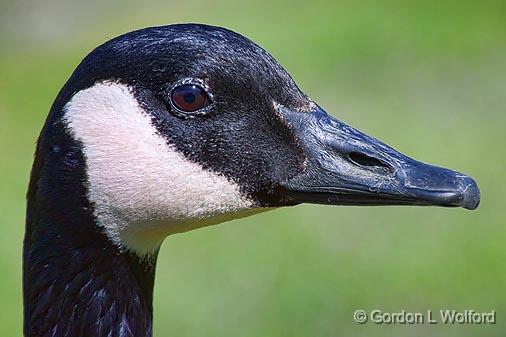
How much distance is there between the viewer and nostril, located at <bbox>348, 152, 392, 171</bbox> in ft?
7.47

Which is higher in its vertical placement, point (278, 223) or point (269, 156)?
point (278, 223)

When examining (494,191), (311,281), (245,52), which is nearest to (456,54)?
(494,191)

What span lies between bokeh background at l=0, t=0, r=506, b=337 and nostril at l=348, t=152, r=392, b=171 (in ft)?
9.60

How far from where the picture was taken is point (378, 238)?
19.5 feet

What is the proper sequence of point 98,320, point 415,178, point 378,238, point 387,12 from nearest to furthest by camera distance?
point 415,178 < point 98,320 < point 378,238 < point 387,12

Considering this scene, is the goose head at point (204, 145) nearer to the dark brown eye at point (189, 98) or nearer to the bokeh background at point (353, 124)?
the dark brown eye at point (189, 98)

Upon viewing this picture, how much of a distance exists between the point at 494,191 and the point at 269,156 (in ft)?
14.4

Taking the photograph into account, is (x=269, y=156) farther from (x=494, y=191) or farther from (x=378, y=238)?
(x=494, y=191)

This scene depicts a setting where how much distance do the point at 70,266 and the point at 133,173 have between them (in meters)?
0.34

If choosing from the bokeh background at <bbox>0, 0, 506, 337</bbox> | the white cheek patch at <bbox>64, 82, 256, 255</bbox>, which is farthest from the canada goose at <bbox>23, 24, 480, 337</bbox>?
the bokeh background at <bbox>0, 0, 506, 337</bbox>

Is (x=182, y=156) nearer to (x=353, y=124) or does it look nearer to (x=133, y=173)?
(x=133, y=173)

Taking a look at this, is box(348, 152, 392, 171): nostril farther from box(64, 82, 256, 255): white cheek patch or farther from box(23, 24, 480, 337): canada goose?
box(64, 82, 256, 255): white cheek patch

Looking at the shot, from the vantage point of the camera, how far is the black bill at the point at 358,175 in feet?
7.25

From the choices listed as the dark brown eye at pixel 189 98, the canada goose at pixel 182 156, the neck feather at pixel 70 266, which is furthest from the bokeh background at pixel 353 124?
the dark brown eye at pixel 189 98
